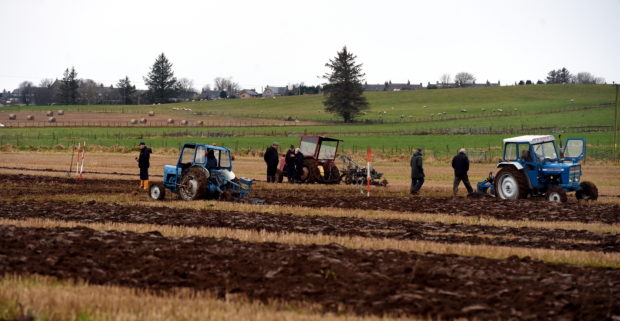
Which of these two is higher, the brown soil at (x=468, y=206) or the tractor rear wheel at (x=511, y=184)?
the tractor rear wheel at (x=511, y=184)

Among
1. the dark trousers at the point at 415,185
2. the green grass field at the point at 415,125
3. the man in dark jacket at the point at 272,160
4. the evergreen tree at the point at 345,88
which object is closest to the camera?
the dark trousers at the point at 415,185

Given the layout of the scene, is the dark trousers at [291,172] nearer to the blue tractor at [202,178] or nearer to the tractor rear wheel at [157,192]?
the blue tractor at [202,178]

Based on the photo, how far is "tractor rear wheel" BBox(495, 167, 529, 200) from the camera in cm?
2539

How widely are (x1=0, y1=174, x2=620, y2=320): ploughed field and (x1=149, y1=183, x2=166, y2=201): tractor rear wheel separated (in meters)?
1.96

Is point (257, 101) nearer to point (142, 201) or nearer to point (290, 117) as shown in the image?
point (290, 117)

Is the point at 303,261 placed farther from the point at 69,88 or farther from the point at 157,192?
the point at 69,88

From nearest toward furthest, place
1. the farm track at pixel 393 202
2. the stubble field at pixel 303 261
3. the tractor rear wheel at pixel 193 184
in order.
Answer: the stubble field at pixel 303 261 → the farm track at pixel 393 202 → the tractor rear wheel at pixel 193 184

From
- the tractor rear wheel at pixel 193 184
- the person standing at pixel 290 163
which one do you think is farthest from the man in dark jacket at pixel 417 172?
the tractor rear wheel at pixel 193 184

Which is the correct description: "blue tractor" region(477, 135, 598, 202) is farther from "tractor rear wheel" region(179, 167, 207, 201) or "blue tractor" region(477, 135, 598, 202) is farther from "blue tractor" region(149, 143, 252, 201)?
"tractor rear wheel" region(179, 167, 207, 201)

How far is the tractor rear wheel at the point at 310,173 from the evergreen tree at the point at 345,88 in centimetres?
7003

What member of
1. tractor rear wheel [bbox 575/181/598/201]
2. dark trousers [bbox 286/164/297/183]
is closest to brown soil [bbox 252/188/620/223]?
tractor rear wheel [bbox 575/181/598/201]

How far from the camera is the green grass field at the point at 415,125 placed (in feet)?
224

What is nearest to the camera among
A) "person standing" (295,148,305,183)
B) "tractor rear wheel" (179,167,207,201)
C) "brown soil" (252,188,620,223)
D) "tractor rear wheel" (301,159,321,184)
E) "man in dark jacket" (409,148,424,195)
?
"brown soil" (252,188,620,223)

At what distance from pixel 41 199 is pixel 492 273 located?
15.6 meters
